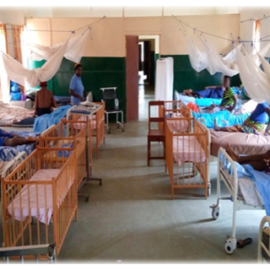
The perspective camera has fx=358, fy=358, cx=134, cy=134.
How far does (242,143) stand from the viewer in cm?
489

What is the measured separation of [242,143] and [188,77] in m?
4.79

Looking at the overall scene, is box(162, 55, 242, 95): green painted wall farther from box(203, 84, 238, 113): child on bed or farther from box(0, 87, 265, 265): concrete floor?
box(0, 87, 265, 265): concrete floor

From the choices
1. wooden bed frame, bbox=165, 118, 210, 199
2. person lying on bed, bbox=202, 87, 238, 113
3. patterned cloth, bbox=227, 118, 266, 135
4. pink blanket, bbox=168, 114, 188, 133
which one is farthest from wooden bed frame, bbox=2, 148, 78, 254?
person lying on bed, bbox=202, 87, 238, 113

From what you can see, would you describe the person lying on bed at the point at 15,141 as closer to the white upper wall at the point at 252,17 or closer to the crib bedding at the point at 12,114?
the crib bedding at the point at 12,114

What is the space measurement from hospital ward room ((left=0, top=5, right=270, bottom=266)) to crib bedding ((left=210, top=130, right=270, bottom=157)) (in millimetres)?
14

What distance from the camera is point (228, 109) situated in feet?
23.2

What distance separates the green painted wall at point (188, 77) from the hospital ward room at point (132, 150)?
3cm

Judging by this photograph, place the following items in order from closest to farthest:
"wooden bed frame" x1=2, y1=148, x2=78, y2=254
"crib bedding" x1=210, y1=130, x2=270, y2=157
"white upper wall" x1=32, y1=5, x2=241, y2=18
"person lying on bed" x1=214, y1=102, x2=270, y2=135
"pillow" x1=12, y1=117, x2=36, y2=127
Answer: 1. "wooden bed frame" x1=2, y1=148, x2=78, y2=254
2. "crib bedding" x1=210, y1=130, x2=270, y2=157
3. "person lying on bed" x1=214, y1=102, x2=270, y2=135
4. "pillow" x1=12, y1=117, x2=36, y2=127
5. "white upper wall" x1=32, y1=5, x2=241, y2=18

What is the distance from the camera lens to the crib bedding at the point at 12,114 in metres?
7.06

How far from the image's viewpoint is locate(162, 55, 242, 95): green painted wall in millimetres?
9320

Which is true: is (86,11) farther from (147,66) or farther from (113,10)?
(147,66)

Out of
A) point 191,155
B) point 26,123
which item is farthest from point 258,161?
point 26,123

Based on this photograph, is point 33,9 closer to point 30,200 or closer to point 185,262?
point 30,200

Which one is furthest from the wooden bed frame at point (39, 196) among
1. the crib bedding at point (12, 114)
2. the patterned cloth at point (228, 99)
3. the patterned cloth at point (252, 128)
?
the patterned cloth at point (228, 99)
